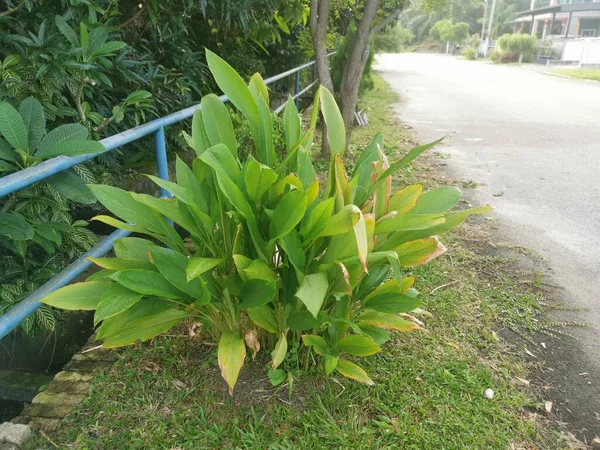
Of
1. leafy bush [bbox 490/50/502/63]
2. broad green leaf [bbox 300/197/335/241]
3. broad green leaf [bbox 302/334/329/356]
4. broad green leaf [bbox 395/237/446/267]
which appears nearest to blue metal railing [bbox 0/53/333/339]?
broad green leaf [bbox 300/197/335/241]

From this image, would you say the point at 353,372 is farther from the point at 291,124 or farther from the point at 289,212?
the point at 291,124

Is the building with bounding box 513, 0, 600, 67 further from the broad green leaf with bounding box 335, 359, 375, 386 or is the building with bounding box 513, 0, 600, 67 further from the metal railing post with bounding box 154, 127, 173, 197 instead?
the broad green leaf with bounding box 335, 359, 375, 386

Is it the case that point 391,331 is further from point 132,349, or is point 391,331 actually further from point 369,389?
point 132,349

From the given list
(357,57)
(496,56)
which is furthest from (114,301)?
(496,56)

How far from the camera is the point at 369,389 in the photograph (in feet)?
6.48

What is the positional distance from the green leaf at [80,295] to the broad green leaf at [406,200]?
1173 millimetres

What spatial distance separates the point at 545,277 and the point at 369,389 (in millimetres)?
1730

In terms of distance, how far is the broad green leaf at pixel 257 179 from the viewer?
165 centimetres

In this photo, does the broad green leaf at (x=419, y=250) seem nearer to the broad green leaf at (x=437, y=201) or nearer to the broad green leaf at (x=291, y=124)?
the broad green leaf at (x=437, y=201)

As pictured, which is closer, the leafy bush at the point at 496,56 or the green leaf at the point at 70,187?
the green leaf at the point at 70,187

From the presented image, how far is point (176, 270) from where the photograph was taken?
1.71m

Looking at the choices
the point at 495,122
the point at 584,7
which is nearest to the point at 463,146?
the point at 495,122

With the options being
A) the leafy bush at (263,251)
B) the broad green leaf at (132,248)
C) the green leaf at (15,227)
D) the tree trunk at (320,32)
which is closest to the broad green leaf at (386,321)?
the leafy bush at (263,251)

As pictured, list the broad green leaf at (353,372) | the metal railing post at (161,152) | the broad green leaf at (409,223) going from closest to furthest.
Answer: the broad green leaf at (409,223) → the broad green leaf at (353,372) → the metal railing post at (161,152)
